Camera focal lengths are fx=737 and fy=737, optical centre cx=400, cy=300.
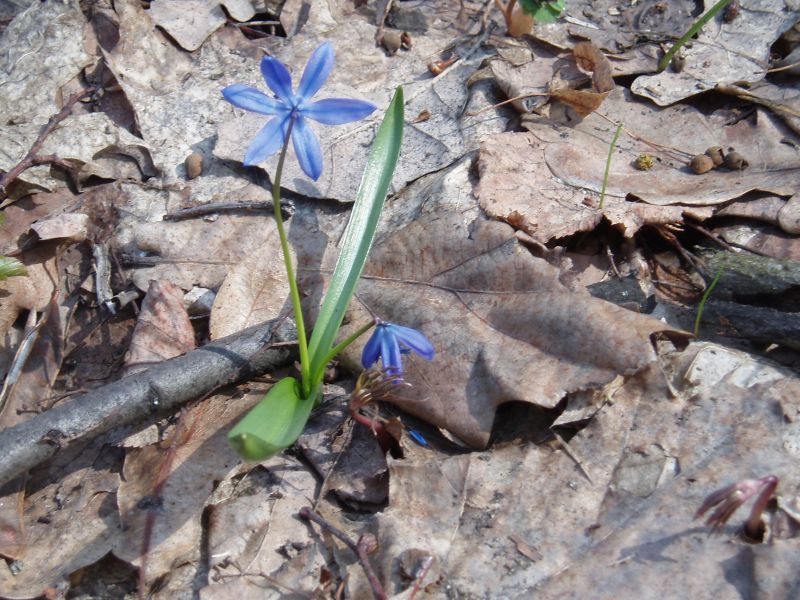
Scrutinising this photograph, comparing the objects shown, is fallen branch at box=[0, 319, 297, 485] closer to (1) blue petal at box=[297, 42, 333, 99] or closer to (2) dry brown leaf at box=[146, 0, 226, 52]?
(1) blue petal at box=[297, 42, 333, 99]

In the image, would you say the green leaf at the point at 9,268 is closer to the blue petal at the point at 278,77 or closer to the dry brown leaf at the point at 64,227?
the dry brown leaf at the point at 64,227

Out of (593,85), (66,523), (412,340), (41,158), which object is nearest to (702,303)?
(412,340)

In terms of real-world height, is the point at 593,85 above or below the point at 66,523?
above

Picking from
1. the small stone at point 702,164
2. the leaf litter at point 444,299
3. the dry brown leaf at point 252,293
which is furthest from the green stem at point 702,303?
the dry brown leaf at point 252,293

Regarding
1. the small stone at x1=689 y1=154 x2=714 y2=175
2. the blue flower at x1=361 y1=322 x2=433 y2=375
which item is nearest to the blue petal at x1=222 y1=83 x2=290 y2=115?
the blue flower at x1=361 y1=322 x2=433 y2=375

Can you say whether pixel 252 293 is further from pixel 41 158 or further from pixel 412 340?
pixel 41 158

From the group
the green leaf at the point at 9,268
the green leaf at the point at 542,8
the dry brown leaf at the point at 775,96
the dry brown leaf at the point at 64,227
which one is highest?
the green leaf at the point at 542,8

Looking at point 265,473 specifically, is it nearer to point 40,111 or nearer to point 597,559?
point 597,559
